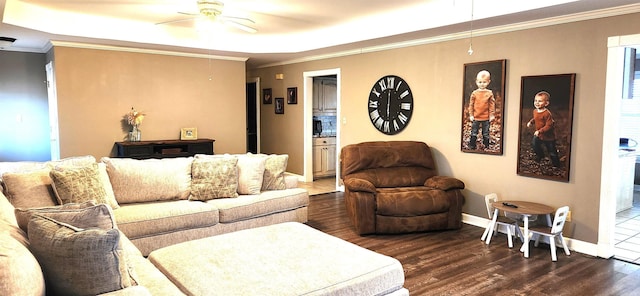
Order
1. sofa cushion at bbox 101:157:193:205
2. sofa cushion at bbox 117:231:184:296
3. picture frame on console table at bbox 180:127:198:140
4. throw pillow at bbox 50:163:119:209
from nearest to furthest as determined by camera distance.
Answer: sofa cushion at bbox 117:231:184:296, throw pillow at bbox 50:163:119:209, sofa cushion at bbox 101:157:193:205, picture frame on console table at bbox 180:127:198:140

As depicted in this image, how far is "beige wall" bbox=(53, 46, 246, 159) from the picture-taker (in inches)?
219

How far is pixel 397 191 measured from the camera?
4496 millimetres

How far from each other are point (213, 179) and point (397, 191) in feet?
6.42

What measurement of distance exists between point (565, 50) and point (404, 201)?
6.92ft

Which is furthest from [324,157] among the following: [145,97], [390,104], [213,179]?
[213,179]

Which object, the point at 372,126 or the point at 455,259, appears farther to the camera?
the point at 372,126

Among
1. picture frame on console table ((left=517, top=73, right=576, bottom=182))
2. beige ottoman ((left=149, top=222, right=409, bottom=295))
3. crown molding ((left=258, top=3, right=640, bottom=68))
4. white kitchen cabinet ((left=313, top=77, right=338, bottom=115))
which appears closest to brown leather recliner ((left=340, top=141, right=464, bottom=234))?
picture frame on console table ((left=517, top=73, right=576, bottom=182))

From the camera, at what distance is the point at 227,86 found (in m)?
6.94

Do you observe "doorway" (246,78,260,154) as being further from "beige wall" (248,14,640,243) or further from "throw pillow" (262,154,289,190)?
"throw pillow" (262,154,289,190)

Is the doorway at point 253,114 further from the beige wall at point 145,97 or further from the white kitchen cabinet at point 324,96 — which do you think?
the white kitchen cabinet at point 324,96

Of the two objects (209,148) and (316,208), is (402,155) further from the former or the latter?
(209,148)

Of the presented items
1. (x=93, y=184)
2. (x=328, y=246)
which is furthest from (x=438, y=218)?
(x=93, y=184)

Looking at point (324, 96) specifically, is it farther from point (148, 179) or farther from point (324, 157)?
point (148, 179)

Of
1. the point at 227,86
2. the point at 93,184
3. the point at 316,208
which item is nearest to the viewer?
the point at 93,184
